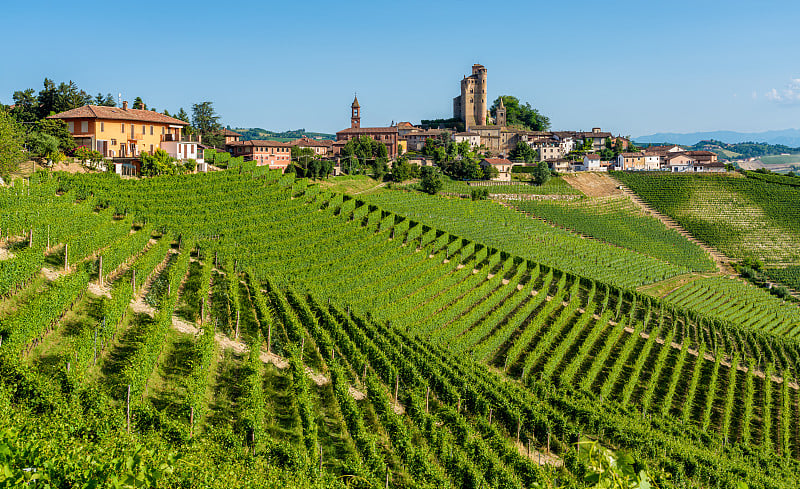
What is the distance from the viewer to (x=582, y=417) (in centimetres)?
2142

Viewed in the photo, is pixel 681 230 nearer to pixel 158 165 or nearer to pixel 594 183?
pixel 594 183

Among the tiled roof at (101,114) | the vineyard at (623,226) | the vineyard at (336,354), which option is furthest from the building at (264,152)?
the vineyard at (623,226)

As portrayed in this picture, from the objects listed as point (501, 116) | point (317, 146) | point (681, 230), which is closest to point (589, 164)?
point (681, 230)

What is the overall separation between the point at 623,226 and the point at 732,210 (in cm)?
1937

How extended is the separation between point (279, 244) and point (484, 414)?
15672mm

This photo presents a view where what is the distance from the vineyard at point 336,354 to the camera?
44.3 feet

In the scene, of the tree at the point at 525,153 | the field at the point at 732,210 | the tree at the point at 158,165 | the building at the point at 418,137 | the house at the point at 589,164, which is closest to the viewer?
the tree at the point at 158,165

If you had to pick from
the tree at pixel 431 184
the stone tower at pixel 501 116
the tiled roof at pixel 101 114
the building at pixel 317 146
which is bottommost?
the tree at pixel 431 184

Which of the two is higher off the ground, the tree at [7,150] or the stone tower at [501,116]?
the stone tower at [501,116]

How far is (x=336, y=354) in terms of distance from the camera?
2192 cm

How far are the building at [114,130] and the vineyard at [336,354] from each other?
7.37 m

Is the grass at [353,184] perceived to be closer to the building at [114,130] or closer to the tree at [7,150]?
the building at [114,130]

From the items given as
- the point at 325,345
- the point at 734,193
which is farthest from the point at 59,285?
the point at 734,193

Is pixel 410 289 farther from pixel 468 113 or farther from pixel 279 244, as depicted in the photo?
pixel 468 113
